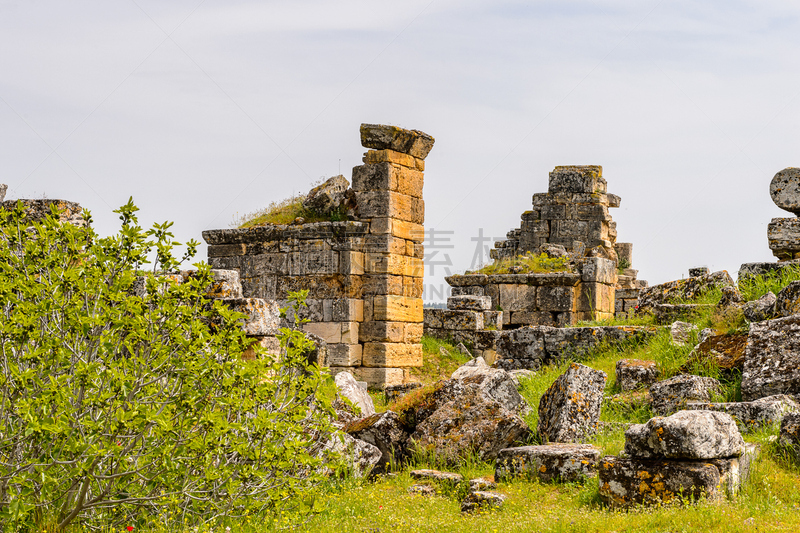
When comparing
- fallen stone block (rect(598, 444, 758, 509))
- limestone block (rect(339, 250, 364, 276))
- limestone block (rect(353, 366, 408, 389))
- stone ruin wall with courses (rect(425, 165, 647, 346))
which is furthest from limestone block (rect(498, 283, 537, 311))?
fallen stone block (rect(598, 444, 758, 509))

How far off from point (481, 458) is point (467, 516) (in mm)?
1492

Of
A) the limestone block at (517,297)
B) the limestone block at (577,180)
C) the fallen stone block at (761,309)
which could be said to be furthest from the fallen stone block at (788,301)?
the limestone block at (577,180)

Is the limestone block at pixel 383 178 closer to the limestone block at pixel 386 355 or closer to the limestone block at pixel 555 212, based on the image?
the limestone block at pixel 386 355

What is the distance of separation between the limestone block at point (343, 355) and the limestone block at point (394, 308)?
0.63 metres

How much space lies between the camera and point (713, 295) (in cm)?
1016

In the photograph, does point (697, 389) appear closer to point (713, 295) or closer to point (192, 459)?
point (713, 295)

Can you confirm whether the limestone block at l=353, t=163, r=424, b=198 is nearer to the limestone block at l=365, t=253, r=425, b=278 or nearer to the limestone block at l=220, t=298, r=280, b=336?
the limestone block at l=365, t=253, r=425, b=278

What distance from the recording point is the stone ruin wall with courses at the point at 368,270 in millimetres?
13977

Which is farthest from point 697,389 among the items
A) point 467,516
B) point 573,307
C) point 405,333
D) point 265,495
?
point 573,307

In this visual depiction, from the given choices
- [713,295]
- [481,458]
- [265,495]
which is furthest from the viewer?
[713,295]

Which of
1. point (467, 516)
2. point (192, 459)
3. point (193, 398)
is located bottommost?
point (467, 516)

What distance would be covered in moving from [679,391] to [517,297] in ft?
34.2

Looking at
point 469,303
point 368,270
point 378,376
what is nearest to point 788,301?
point 378,376

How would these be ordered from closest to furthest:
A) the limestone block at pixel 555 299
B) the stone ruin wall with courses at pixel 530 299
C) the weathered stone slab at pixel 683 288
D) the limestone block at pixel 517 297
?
the weathered stone slab at pixel 683 288 < the stone ruin wall with courses at pixel 530 299 < the limestone block at pixel 555 299 < the limestone block at pixel 517 297
